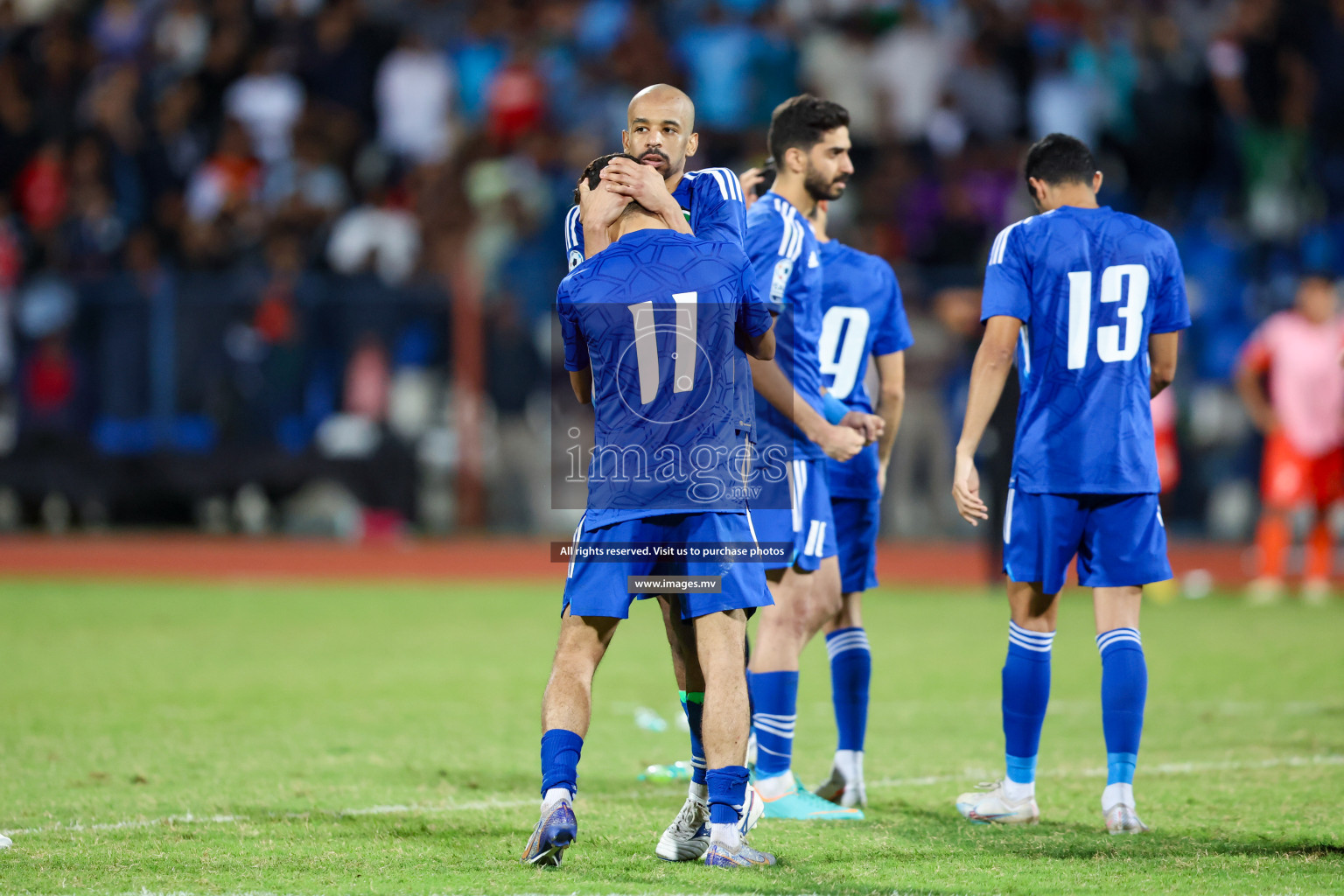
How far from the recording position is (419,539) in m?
16.1

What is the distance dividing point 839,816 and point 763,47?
1305cm

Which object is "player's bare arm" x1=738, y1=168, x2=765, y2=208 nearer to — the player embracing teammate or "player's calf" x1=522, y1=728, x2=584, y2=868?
the player embracing teammate

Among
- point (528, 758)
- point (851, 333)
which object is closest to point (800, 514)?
point (851, 333)

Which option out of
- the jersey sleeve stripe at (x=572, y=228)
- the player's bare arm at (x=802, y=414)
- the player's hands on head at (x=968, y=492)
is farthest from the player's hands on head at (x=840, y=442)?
the jersey sleeve stripe at (x=572, y=228)

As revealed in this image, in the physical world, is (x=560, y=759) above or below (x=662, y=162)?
below

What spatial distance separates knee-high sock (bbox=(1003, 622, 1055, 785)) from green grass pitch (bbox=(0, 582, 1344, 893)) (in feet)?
0.84

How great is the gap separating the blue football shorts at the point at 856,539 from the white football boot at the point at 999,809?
3.37 ft

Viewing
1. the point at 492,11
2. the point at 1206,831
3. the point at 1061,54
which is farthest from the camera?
the point at 492,11

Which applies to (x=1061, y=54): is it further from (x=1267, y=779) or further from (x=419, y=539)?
(x=1267, y=779)

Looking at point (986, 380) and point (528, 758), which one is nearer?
point (986, 380)

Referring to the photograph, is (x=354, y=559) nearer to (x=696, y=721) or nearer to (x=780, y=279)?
(x=780, y=279)

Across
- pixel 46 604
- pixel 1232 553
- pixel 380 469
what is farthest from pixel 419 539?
pixel 1232 553

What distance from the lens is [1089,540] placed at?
5.79 metres

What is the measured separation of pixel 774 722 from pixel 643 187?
7.27ft
